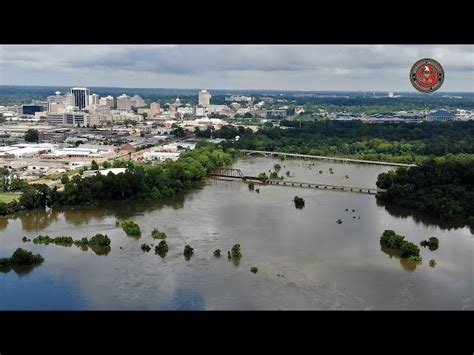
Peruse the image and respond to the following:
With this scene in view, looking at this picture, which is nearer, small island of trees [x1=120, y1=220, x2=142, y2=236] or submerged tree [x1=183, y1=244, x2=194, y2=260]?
submerged tree [x1=183, y1=244, x2=194, y2=260]

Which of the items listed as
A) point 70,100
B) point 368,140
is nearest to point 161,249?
point 368,140

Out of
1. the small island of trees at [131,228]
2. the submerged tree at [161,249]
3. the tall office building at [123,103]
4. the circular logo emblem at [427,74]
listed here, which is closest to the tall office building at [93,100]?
the tall office building at [123,103]

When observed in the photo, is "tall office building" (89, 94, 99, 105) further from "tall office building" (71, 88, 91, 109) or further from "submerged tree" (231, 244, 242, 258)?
"submerged tree" (231, 244, 242, 258)

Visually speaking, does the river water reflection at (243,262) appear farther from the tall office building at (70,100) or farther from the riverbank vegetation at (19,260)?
the tall office building at (70,100)

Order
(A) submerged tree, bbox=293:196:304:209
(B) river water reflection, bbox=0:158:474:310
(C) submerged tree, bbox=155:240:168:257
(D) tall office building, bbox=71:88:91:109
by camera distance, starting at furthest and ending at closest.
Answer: (D) tall office building, bbox=71:88:91:109 < (A) submerged tree, bbox=293:196:304:209 < (C) submerged tree, bbox=155:240:168:257 < (B) river water reflection, bbox=0:158:474:310

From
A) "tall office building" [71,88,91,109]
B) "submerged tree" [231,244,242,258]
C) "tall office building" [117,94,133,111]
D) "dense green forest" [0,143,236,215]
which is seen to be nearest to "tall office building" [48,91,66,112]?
"tall office building" [71,88,91,109]
